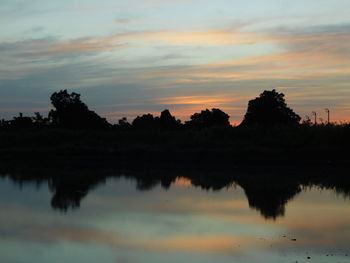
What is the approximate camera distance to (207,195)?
16.2 meters

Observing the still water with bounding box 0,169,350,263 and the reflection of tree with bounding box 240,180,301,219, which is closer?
the still water with bounding box 0,169,350,263

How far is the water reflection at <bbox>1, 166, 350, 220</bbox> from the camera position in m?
14.7

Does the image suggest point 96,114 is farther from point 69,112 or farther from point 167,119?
point 167,119

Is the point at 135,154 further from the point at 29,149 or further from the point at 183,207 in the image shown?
the point at 183,207

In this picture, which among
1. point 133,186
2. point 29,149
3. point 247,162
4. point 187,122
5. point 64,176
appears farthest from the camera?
point 187,122

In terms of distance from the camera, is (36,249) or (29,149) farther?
(29,149)

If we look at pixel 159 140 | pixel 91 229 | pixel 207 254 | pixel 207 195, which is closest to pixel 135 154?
pixel 159 140

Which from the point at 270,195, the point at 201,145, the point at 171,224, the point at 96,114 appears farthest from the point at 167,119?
the point at 171,224

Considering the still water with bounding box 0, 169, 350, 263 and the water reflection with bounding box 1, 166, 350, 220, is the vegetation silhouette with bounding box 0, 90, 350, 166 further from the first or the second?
the still water with bounding box 0, 169, 350, 263

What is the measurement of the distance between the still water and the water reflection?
0.09 m

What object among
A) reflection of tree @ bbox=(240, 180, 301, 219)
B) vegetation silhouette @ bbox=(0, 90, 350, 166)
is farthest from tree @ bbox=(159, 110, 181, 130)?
reflection of tree @ bbox=(240, 180, 301, 219)

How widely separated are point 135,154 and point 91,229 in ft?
71.8

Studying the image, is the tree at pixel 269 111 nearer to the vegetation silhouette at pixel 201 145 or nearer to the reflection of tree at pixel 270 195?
the vegetation silhouette at pixel 201 145

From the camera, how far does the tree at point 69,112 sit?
158ft
